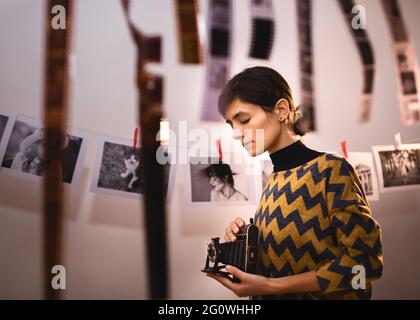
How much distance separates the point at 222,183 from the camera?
1.31m

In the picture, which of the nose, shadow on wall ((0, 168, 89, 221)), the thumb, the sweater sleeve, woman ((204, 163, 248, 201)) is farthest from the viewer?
woman ((204, 163, 248, 201))

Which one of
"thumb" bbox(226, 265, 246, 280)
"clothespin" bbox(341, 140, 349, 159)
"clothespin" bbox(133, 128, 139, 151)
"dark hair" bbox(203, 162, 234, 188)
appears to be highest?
"clothespin" bbox(133, 128, 139, 151)

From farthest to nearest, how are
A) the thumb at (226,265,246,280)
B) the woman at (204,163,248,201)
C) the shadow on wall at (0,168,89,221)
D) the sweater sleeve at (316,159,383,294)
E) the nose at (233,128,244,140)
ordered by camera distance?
1. the woman at (204,163,248,201)
2. the shadow on wall at (0,168,89,221)
3. the nose at (233,128,244,140)
4. the thumb at (226,265,246,280)
5. the sweater sleeve at (316,159,383,294)

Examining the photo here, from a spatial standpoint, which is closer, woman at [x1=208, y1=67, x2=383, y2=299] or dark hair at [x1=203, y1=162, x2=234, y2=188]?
woman at [x1=208, y1=67, x2=383, y2=299]

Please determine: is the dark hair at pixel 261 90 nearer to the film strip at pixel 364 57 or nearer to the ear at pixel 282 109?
the ear at pixel 282 109

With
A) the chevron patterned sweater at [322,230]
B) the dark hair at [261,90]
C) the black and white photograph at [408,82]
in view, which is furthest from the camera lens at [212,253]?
the black and white photograph at [408,82]

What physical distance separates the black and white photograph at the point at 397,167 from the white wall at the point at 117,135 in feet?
0.19

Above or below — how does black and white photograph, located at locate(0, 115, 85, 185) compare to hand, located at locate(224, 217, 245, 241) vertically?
above

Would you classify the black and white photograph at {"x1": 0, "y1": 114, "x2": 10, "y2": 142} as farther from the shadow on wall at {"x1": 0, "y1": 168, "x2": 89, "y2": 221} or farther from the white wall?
the shadow on wall at {"x1": 0, "y1": 168, "x2": 89, "y2": 221}

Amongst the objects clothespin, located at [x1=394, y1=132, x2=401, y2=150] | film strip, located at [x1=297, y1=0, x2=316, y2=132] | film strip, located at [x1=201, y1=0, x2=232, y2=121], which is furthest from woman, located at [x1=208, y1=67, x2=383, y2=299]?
clothespin, located at [x1=394, y1=132, x2=401, y2=150]

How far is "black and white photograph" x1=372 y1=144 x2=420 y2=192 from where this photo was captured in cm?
142

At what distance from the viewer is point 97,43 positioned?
1285 mm

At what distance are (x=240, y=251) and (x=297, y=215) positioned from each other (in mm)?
170

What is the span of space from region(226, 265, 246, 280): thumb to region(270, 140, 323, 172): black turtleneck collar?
279 mm
